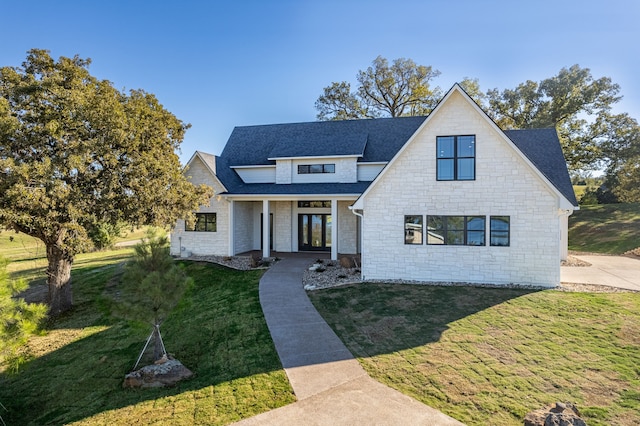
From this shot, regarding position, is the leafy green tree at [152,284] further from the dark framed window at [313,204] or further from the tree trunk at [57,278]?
the dark framed window at [313,204]

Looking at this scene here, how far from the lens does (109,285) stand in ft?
54.7

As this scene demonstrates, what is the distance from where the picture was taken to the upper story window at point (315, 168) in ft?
64.6

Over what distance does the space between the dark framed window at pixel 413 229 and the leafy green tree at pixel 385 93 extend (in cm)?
2345

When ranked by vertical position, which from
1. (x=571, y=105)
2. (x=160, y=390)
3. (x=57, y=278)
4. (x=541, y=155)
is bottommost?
(x=160, y=390)

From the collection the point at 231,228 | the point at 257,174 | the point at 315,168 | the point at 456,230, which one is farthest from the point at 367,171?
the point at 231,228

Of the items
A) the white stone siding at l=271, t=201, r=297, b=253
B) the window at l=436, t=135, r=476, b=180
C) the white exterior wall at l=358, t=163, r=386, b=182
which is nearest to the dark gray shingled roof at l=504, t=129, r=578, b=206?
the window at l=436, t=135, r=476, b=180

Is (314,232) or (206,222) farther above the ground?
(206,222)

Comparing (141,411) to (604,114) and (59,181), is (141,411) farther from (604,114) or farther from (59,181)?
(604,114)

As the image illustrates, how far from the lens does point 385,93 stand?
35062 millimetres

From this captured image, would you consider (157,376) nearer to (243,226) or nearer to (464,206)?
(464,206)

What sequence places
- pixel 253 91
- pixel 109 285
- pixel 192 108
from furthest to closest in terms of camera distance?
pixel 253 91
pixel 192 108
pixel 109 285

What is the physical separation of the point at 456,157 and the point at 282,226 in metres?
11.6

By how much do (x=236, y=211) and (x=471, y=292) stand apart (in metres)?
13.7

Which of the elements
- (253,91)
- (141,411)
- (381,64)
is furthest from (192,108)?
(381,64)
